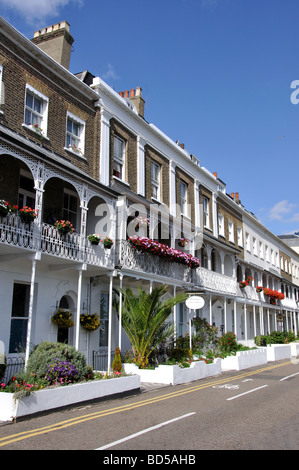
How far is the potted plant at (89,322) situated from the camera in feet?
47.0

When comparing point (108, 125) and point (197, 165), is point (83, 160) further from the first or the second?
point (197, 165)

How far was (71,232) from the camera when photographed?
13047 mm

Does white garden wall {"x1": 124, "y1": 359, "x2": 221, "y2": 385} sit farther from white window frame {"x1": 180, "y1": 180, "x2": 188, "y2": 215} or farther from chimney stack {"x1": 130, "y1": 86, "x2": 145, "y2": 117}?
chimney stack {"x1": 130, "y1": 86, "x2": 145, "y2": 117}

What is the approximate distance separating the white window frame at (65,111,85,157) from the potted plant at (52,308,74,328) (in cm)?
562

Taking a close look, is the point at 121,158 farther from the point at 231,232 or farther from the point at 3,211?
the point at 231,232

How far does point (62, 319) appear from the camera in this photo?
43.6 ft

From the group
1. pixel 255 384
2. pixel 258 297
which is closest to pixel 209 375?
pixel 255 384

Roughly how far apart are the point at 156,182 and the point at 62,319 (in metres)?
9.65

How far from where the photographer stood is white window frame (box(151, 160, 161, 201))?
2058cm

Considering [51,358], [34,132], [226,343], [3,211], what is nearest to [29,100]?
[34,132]

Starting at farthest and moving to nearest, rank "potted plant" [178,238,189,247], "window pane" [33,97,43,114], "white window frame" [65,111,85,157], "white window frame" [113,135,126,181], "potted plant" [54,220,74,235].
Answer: "potted plant" [178,238,189,247] → "white window frame" [113,135,126,181] → "white window frame" [65,111,85,157] → "window pane" [33,97,43,114] → "potted plant" [54,220,74,235]

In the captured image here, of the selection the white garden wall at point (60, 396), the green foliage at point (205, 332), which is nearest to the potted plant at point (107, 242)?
the white garden wall at point (60, 396)

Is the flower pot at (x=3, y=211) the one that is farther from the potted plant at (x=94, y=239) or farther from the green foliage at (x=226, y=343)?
the green foliage at (x=226, y=343)

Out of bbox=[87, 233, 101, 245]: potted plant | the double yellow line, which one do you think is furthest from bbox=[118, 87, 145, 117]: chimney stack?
the double yellow line
